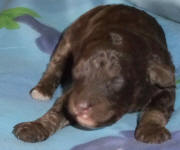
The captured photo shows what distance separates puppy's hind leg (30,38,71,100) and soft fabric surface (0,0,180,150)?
0.05 meters

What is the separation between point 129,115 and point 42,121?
525 mm

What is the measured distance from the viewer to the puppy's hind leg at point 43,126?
2203 millimetres

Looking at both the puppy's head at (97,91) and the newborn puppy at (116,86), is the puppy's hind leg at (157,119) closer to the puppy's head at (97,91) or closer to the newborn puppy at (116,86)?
the newborn puppy at (116,86)

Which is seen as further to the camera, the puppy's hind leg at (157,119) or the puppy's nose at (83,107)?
the puppy's hind leg at (157,119)

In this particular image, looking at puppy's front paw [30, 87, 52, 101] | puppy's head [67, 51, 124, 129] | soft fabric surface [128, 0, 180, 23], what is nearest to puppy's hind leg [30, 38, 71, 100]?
puppy's front paw [30, 87, 52, 101]

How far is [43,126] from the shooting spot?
2268mm

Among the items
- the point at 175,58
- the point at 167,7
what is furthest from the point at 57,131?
the point at 167,7

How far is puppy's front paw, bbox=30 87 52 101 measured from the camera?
276 cm

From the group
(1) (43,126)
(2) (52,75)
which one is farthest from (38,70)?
(1) (43,126)

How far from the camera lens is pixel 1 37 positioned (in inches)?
139

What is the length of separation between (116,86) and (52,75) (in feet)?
3.15

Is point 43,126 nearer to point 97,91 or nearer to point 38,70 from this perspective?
point 97,91

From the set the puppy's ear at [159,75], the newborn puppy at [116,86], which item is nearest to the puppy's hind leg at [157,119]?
the newborn puppy at [116,86]

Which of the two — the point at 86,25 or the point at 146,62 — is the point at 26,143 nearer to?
the point at 146,62
